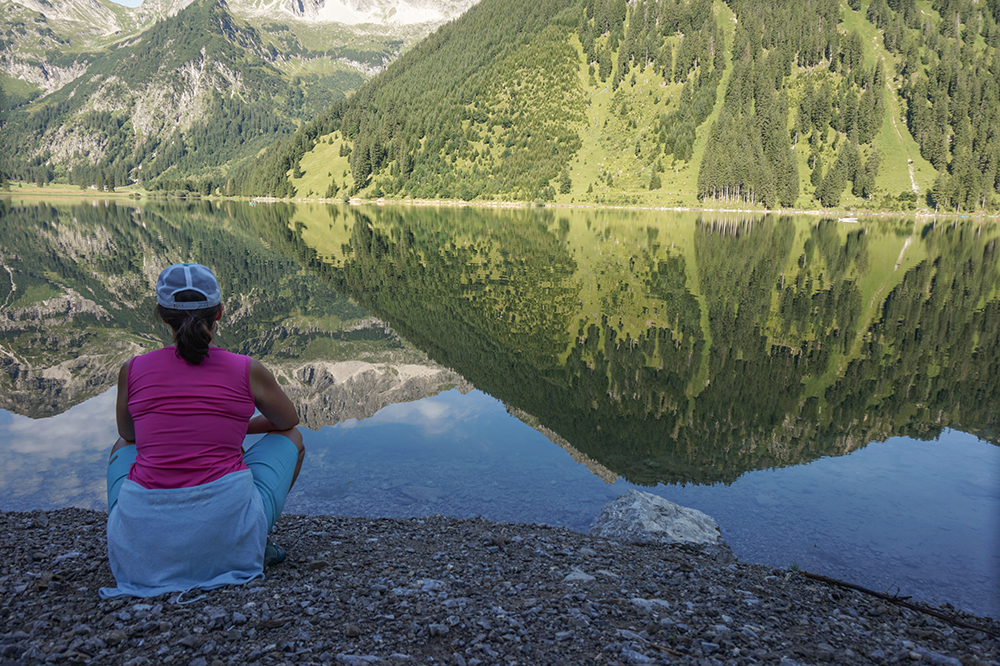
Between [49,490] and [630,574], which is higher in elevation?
[630,574]

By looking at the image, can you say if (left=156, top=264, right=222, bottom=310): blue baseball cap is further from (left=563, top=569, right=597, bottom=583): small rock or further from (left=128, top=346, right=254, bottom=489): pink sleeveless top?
(left=563, top=569, right=597, bottom=583): small rock

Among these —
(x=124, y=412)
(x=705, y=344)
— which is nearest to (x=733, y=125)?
(x=705, y=344)

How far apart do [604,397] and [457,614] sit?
11.3 metres

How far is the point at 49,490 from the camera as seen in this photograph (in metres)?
11.1

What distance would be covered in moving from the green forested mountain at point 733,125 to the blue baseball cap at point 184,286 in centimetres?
15144

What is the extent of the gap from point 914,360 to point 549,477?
15.6 m

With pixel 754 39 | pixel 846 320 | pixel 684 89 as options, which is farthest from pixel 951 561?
pixel 754 39

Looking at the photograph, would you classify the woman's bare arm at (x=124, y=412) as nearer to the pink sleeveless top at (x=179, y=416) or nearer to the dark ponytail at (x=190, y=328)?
the pink sleeveless top at (x=179, y=416)

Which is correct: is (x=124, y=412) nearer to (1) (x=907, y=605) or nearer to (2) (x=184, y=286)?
(2) (x=184, y=286)

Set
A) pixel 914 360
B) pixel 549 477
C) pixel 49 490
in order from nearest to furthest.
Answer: pixel 49 490 → pixel 549 477 → pixel 914 360

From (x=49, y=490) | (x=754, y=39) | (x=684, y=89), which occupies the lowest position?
(x=49, y=490)

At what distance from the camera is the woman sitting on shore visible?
18.3ft

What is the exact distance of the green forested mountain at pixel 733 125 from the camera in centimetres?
15075

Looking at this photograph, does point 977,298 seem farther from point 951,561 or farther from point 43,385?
point 43,385
